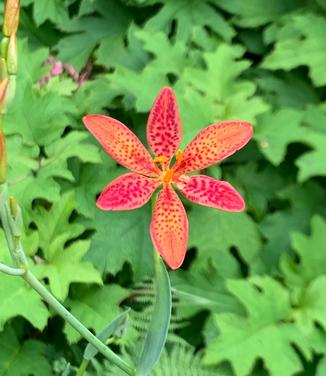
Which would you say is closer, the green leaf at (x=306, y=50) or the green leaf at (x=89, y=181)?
the green leaf at (x=89, y=181)

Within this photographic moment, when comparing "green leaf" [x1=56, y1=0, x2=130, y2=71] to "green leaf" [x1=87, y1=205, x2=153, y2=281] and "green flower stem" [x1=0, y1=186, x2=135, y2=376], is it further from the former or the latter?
"green flower stem" [x1=0, y1=186, x2=135, y2=376]

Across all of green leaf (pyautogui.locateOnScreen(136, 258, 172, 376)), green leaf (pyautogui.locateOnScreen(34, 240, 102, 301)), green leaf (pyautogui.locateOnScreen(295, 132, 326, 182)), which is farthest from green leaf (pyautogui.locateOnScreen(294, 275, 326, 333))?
green leaf (pyautogui.locateOnScreen(136, 258, 172, 376))

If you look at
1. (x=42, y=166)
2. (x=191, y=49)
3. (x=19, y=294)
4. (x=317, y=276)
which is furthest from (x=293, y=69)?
(x=19, y=294)

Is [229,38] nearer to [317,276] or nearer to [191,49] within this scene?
[191,49]

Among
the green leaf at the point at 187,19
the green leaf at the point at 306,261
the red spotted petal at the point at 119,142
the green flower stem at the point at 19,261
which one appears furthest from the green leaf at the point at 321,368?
the green leaf at the point at 187,19

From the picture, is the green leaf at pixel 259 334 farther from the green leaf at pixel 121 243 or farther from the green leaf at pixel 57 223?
the green leaf at pixel 57 223
